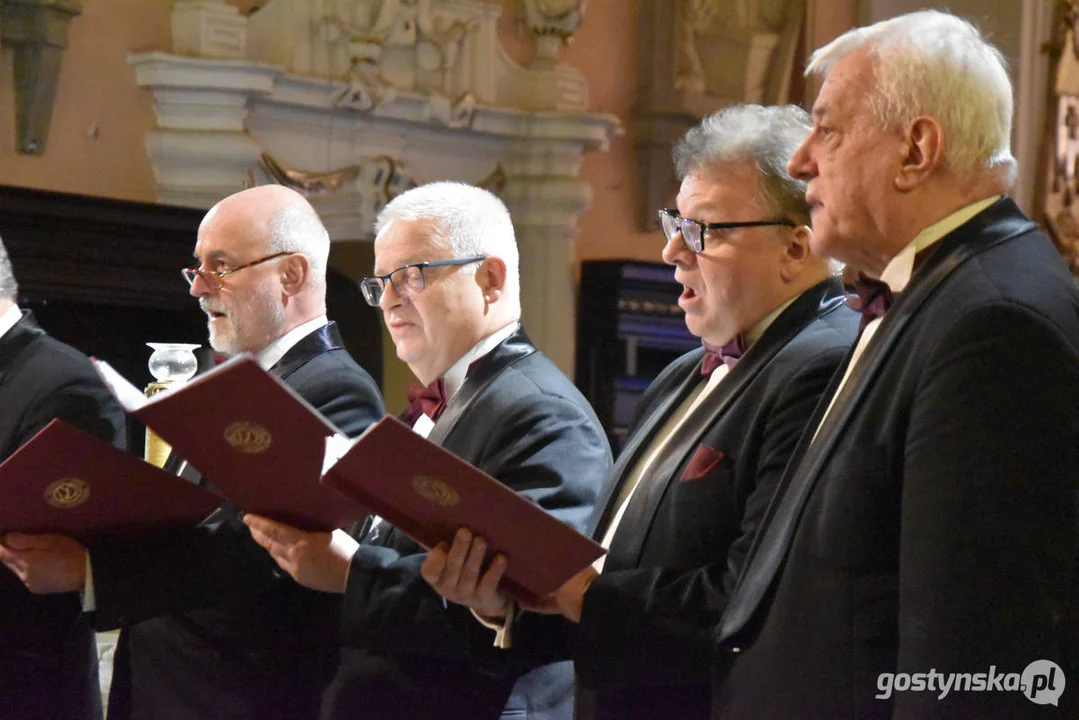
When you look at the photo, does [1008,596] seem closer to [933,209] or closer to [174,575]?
[933,209]

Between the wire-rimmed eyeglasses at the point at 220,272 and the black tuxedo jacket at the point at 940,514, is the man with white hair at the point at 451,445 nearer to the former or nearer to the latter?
the wire-rimmed eyeglasses at the point at 220,272

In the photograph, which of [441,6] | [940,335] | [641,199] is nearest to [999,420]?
[940,335]

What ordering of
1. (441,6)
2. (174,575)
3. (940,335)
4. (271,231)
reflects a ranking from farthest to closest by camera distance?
(441,6), (271,231), (174,575), (940,335)

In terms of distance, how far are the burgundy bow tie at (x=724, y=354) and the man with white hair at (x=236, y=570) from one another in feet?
2.62

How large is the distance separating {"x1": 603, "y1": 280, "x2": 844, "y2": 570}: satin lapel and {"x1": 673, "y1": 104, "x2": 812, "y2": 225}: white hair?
5.8 inches

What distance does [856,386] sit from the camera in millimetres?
1698

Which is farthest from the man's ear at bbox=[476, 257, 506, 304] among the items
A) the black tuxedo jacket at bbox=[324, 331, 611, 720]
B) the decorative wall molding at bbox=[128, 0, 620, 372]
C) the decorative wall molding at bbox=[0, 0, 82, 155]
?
the decorative wall molding at bbox=[128, 0, 620, 372]

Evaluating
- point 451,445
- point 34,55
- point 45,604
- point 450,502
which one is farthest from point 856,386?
point 34,55

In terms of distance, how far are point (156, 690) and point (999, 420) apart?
1.90 meters

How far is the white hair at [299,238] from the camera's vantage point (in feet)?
10.3

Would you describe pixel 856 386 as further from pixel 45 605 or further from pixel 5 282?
pixel 5 282

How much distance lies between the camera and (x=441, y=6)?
6695 millimetres

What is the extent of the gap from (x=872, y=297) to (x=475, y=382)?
3.24ft

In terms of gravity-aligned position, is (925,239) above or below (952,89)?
below
